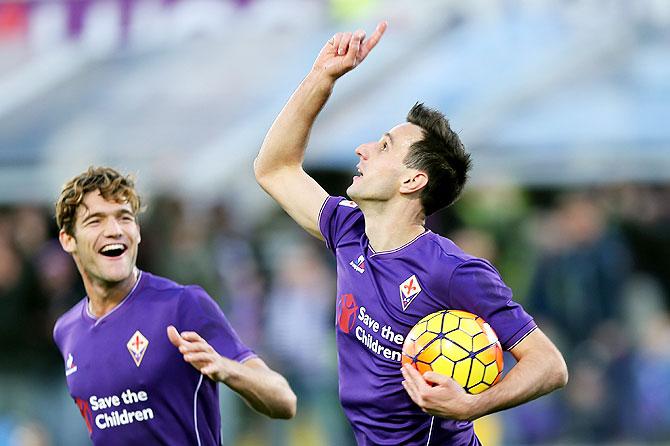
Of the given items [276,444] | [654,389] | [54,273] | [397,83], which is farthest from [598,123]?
[54,273]

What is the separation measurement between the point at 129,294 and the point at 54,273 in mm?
5099

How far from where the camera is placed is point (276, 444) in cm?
1145

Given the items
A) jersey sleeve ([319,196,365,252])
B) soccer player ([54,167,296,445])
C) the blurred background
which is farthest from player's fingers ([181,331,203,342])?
the blurred background

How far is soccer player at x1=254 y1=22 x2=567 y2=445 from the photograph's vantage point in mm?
5754

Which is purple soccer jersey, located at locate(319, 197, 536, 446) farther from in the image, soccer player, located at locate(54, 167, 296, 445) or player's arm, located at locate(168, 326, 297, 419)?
soccer player, located at locate(54, 167, 296, 445)

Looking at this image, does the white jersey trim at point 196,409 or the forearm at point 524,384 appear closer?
the forearm at point 524,384

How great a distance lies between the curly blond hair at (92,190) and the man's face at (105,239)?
3 centimetres

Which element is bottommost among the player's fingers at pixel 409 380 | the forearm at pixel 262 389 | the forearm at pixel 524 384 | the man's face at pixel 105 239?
the forearm at pixel 524 384

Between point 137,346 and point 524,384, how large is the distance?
211 cm

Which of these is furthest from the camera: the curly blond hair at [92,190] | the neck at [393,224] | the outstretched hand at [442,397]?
the curly blond hair at [92,190]

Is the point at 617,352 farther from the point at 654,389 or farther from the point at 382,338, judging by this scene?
the point at 382,338

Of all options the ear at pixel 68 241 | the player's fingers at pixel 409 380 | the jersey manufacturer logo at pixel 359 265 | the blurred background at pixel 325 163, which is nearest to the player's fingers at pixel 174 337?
the jersey manufacturer logo at pixel 359 265

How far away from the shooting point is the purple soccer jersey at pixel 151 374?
647cm

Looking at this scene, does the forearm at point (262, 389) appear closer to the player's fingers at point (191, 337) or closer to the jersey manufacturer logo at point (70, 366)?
the player's fingers at point (191, 337)
